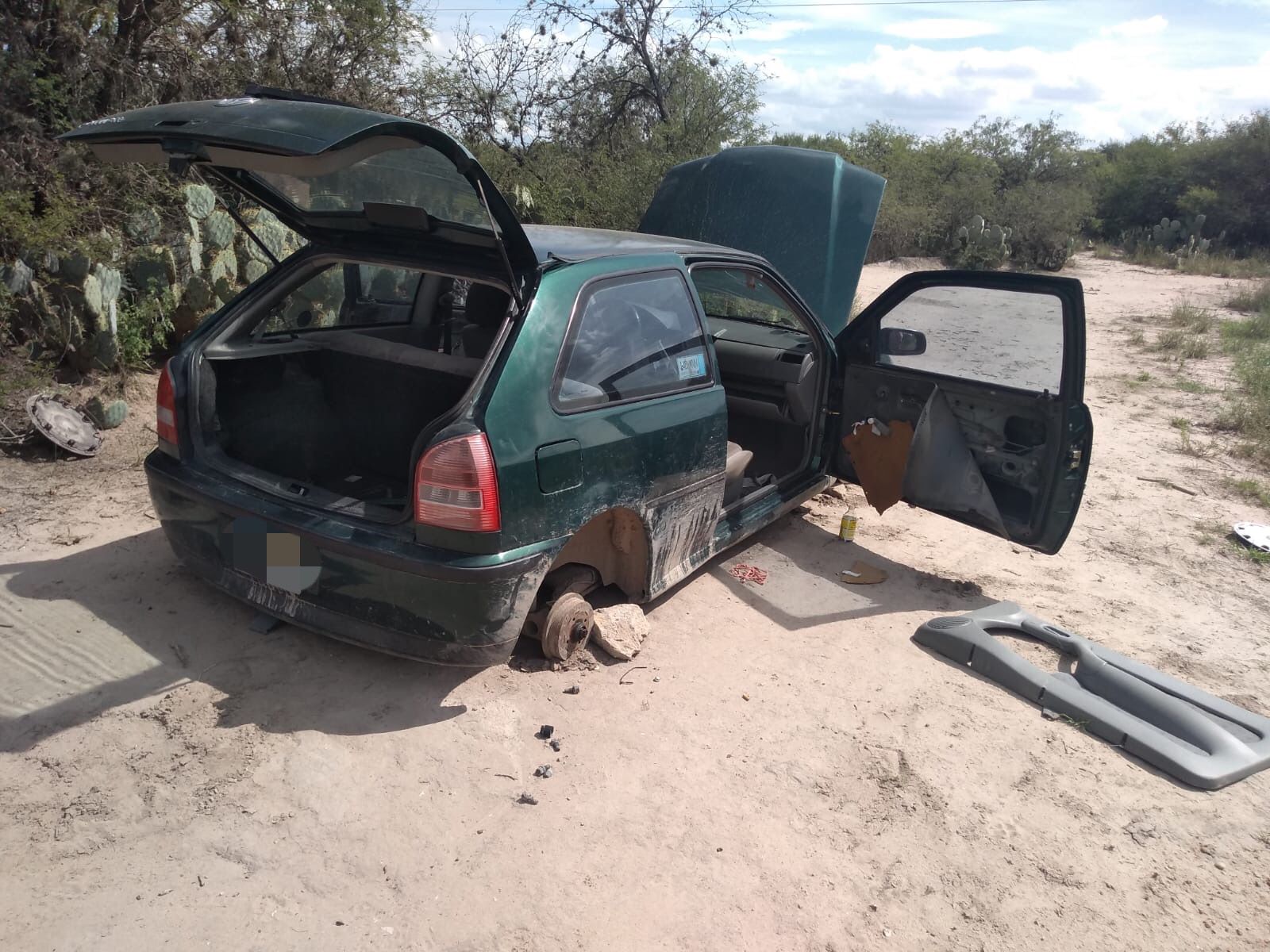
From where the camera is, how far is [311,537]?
9.74 feet

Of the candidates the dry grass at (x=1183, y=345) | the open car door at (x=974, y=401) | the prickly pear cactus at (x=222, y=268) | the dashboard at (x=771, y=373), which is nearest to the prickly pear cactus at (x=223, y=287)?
the prickly pear cactus at (x=222, y=268)

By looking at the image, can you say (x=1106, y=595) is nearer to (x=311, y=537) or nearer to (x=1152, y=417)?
(x=311, y=537)

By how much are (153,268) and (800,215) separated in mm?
4720

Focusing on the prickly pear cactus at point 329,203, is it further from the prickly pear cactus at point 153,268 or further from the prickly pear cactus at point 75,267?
the prickly pear cactus at point 153,268

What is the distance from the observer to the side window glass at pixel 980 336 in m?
4.08

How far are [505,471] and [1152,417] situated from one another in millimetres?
7461

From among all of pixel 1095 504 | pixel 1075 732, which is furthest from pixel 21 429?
pixel 1095 504

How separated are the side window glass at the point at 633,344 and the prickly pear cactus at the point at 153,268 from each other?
175 inches

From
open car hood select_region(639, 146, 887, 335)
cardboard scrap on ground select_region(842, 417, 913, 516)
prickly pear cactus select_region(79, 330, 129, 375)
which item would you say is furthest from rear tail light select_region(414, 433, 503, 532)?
open car hood select_region(639, 146, 887, 335)

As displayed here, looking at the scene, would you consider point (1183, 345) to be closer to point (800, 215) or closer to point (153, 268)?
point (800, 215)

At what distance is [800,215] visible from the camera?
6.82 metres

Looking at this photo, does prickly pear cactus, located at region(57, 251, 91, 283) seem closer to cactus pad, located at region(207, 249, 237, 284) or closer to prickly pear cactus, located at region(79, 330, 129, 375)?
prickly pear cactus, located at region(79, 330, 129, 375)

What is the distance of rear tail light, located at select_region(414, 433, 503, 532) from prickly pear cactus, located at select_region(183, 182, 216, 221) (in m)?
4.95

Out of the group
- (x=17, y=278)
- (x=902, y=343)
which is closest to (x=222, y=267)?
(x=17, y=278)
